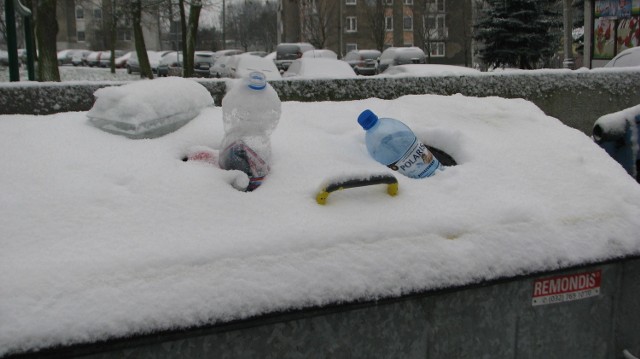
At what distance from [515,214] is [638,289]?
21.6 inches

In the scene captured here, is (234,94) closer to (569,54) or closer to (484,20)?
(569,54)

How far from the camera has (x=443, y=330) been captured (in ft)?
6.54

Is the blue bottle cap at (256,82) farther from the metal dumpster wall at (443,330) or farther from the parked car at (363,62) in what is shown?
the parked car at (363,62)

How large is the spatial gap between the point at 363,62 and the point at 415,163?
29.6 m

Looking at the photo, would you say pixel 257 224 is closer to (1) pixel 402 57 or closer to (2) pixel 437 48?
Answer: (1) pixel 402 57

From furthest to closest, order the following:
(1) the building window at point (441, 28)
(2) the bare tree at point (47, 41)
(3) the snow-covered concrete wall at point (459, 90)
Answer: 1. (1) the building window at point (441, 28)
2. (2) the bare tree at point (47, 41)
3. (3) the snow-covered concrete wall at point (459, 90)


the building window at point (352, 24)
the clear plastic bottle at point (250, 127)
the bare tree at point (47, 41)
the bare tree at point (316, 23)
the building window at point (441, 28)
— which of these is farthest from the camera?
the building window at point (352, 24)

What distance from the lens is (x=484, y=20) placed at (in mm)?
26469

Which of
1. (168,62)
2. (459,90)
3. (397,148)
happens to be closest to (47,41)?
(459,90)

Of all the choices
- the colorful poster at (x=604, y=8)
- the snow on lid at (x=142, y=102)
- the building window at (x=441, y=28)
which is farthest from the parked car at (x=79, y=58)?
the snow on lid at (x=142, y=102)

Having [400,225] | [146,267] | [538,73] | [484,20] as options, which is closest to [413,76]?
[538,73]

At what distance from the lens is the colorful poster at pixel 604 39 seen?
766 inches

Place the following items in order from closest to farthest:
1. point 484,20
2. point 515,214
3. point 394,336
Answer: point 394,336 → point 515,214 → point 484,20

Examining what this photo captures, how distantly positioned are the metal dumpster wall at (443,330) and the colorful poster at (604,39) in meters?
19.4
